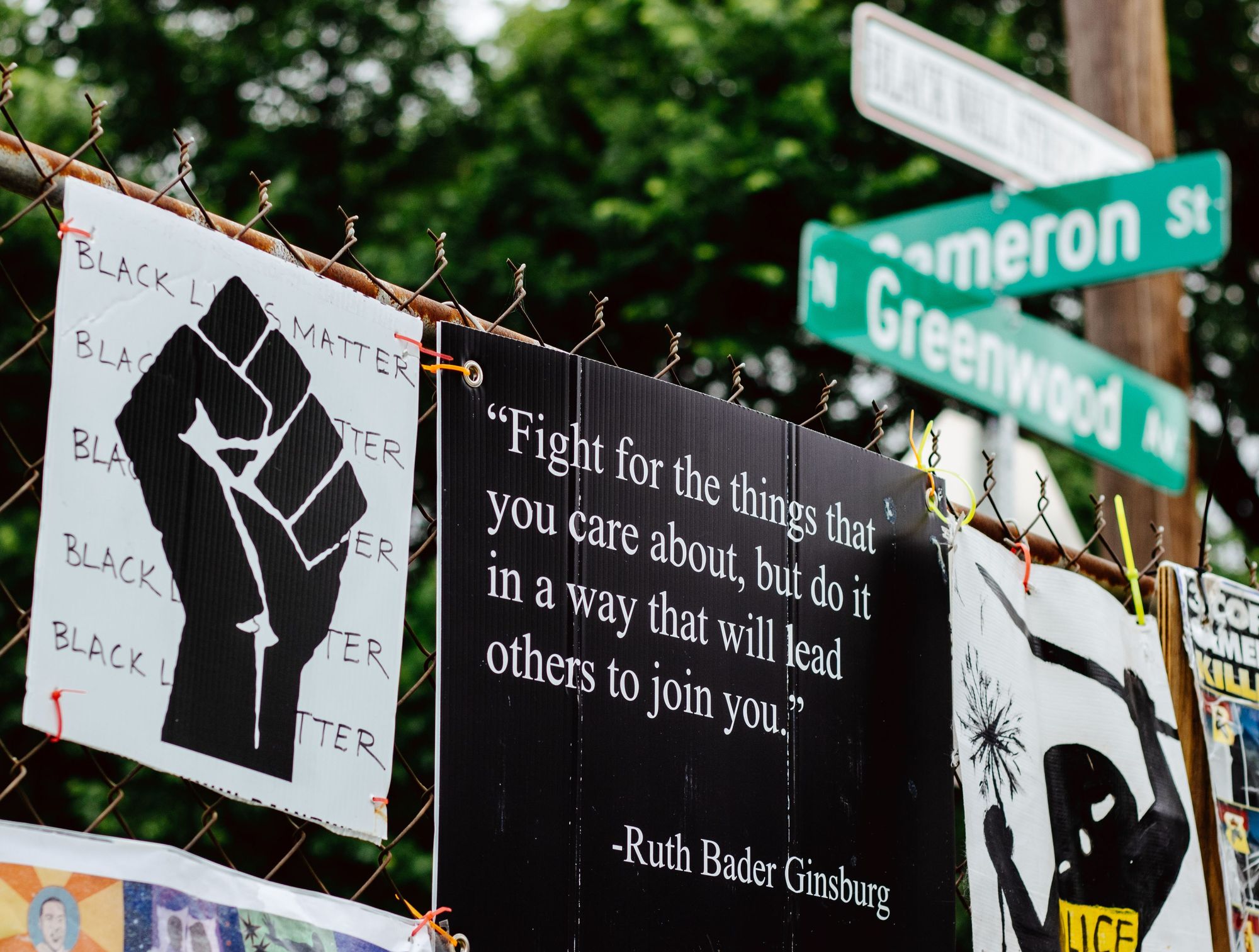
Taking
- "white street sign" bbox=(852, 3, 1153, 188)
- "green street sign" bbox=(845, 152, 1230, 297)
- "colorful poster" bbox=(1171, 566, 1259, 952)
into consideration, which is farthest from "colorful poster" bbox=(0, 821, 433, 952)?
"white street sign" bbox=(852, 3, 1153, 188)

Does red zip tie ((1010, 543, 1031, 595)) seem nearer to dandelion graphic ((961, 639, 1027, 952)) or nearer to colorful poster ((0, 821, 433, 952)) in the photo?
dandelion graphic ((961, 639, 1027, 952))

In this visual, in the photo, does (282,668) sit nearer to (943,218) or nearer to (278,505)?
(278,505)

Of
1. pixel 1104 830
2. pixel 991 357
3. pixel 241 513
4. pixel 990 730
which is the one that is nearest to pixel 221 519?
pixel 241 513

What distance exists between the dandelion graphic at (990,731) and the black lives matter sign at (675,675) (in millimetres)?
50

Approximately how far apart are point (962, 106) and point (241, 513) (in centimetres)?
350

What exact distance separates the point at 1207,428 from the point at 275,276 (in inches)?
440

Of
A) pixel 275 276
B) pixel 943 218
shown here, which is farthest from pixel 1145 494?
pixel 275 276

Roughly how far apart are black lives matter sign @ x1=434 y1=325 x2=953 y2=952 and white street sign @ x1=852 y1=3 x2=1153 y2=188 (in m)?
2.33

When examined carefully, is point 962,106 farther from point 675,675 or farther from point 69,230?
point 69,230

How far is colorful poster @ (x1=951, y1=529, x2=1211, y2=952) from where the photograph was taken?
233 cm

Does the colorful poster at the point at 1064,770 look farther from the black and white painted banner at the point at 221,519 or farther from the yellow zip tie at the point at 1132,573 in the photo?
the black and white painted banner at the point at 221,519

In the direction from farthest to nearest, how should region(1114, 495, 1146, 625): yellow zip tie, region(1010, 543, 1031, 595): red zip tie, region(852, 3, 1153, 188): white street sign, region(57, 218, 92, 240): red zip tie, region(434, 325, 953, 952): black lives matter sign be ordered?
region(852, 3, 1153, 188): white street sign
region(1114, 495, 1146, 625): yellow zip tie
region(1010, 543, 1031, 595): red zip tie
region(434, 325, 953, 952): black lives matter sign
region(57, 218, 92, 240): red zip tie

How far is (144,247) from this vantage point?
1578 mm

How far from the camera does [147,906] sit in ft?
4.77
